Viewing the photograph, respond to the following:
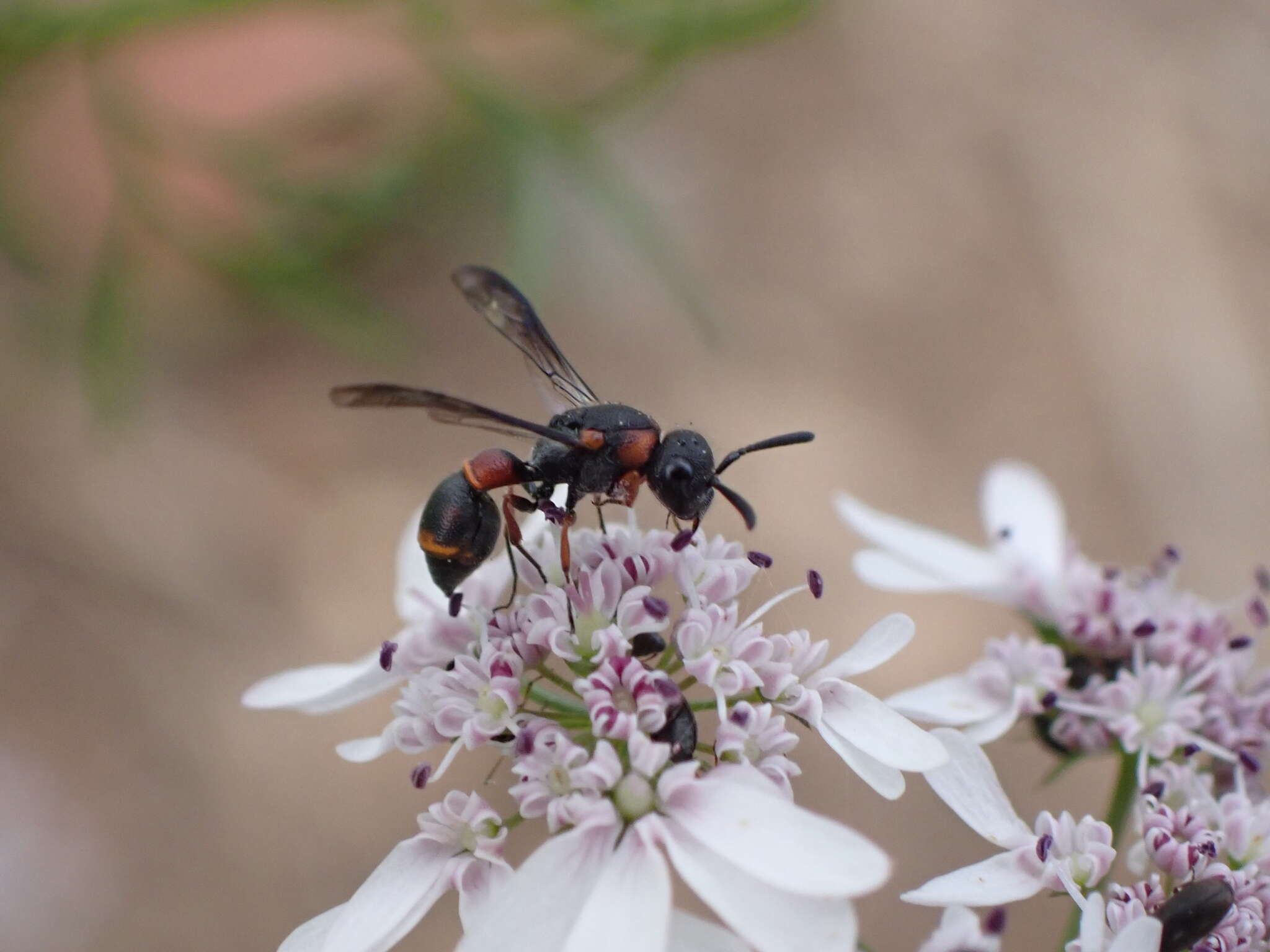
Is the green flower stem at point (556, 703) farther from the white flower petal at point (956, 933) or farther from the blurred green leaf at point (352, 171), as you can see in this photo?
the blurred green leaf at point (352, 171)

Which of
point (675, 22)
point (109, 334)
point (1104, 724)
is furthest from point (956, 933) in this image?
point (109, 334)

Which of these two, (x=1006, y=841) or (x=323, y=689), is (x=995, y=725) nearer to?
(x=1006, y=841)

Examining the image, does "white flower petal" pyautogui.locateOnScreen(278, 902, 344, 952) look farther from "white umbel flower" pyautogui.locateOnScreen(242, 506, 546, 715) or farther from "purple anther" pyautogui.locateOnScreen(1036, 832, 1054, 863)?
"purple anther" pyautogui.locateOnScreen(1036, 832, 1054, 863)

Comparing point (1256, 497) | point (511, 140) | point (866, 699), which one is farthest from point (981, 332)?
point (866, 699)

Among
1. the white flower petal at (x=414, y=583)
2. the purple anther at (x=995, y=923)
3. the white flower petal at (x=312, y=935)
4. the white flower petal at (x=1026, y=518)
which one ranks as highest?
the white flower petal at (x=1026, y=518)

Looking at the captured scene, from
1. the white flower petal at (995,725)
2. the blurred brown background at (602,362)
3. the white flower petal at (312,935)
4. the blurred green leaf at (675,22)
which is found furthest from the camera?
the blurred brown background at (602,362)

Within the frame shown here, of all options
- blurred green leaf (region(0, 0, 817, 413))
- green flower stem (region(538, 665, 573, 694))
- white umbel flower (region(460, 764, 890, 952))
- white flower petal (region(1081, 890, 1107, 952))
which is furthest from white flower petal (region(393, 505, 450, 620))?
blurred green leaf (region(0, 0, 817, 413))

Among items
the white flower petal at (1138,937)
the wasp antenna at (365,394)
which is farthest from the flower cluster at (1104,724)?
the wasp antenna at (365,394)
